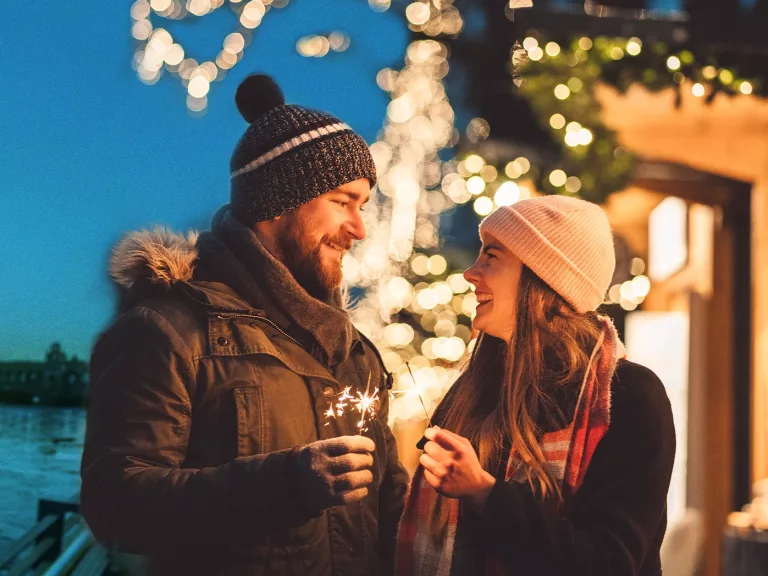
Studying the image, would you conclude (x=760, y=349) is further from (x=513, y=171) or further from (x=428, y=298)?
(x=428, y=298)

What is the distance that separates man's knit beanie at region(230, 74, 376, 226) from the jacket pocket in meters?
0.58

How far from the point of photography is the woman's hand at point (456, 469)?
2107 millimetres

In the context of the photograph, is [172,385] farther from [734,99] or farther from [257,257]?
[734,99]

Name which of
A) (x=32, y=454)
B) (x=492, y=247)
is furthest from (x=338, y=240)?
(x=32, y=454)

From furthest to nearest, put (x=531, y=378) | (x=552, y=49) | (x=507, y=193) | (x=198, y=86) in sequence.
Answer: (x=552, y=49), (x=507, y=193), (x=198, y=86), (x=531, y=378)

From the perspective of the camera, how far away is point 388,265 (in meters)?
6.06

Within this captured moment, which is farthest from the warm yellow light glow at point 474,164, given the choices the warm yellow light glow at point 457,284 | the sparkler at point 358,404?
the sparkler at point 358,404

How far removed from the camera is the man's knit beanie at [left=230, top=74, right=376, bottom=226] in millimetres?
2447

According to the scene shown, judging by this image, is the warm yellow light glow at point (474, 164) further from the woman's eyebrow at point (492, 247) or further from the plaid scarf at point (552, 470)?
the plaid scarf at point (552, 470)

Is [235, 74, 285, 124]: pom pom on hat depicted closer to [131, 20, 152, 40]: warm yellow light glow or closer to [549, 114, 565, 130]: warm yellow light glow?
[131, 20, 152, 40]: warm yellow light glow

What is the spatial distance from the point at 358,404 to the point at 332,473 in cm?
54

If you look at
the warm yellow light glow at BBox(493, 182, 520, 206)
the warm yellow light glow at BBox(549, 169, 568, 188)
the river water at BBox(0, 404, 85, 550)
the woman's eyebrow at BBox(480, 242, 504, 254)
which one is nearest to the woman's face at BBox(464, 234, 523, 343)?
the woman's eyebrow at BBox(480, 242, 504, 254)

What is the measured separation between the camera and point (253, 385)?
2.23m

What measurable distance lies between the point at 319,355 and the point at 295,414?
22 centimetres
